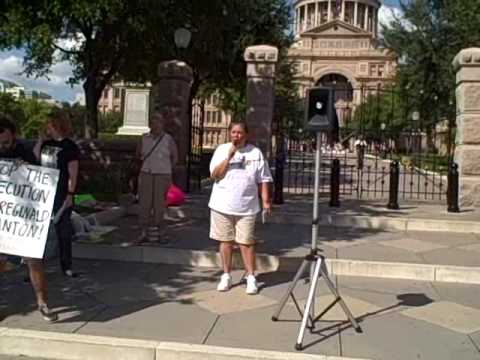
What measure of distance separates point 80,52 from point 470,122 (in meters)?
14.0

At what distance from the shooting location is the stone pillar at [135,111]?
26484 mm

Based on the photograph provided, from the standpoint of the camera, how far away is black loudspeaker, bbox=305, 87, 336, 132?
5449 mm

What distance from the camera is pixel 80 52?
69.7ft

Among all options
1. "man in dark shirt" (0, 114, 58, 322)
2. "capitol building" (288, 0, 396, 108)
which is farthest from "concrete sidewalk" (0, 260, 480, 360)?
"capitol building" (288, 0, 396, 108)

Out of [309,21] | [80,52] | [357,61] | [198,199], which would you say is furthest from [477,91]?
[309,21]

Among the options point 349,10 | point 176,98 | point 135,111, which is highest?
point 349,10

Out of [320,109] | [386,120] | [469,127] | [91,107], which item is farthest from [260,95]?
[386,120]

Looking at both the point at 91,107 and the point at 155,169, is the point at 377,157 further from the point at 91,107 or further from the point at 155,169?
the point at 155,169

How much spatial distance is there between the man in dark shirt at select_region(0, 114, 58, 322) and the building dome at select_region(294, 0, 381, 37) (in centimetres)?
12541

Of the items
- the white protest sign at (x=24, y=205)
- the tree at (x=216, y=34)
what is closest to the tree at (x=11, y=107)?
the tree at (x=216, y=34)

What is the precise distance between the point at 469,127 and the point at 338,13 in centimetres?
12177

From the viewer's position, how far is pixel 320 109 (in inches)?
217

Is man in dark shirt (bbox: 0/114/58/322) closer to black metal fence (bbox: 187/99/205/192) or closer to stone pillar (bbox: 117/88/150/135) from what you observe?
black metal fence (bbox: 187/99/205/192)

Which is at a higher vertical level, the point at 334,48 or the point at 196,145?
the point at 334,48
